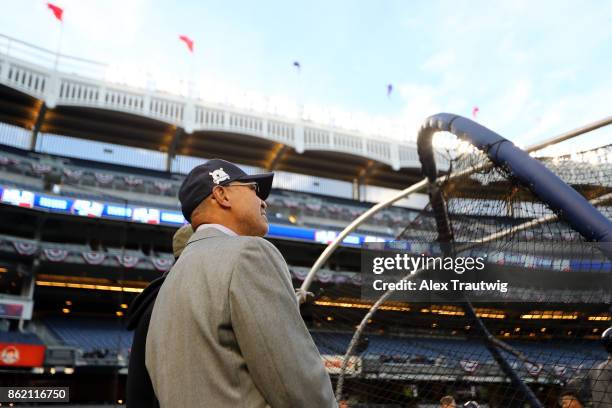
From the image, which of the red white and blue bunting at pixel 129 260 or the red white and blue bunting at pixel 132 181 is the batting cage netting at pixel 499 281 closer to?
the red white and blue bunting at pixel 129 260

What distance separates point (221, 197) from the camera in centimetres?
161

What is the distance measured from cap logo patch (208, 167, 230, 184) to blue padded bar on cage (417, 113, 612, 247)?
10.1 ft

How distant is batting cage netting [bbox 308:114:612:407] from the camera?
4.19 metres

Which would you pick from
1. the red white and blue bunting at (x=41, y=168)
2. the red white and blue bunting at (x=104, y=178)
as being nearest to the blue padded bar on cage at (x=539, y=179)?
the red white and blue bunting at (x=41, y=168)

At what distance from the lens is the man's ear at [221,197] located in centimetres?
161

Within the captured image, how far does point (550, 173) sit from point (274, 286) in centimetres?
356

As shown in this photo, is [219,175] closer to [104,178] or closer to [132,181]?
[104,178]

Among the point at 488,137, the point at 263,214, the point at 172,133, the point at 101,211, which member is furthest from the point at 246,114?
the point at 263,214

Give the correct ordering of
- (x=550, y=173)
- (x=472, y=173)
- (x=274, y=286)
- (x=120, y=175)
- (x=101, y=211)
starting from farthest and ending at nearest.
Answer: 1. (x=120, y=175)
2. (x=101, y=211)
3. (x=472, y=173)
4. (x=550, y=173)
5. (x=274, y=286)

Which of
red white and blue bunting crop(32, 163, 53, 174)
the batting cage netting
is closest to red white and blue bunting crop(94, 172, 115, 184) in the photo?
red white and blue bunting crop(32, 163, 53, 174)

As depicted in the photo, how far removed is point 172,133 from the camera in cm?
3341

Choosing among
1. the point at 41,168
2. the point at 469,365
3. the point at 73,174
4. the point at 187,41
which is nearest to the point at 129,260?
the point at 73,174

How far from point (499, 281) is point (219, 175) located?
190 inches

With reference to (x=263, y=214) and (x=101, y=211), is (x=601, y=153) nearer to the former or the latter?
(x=263, y=214)
